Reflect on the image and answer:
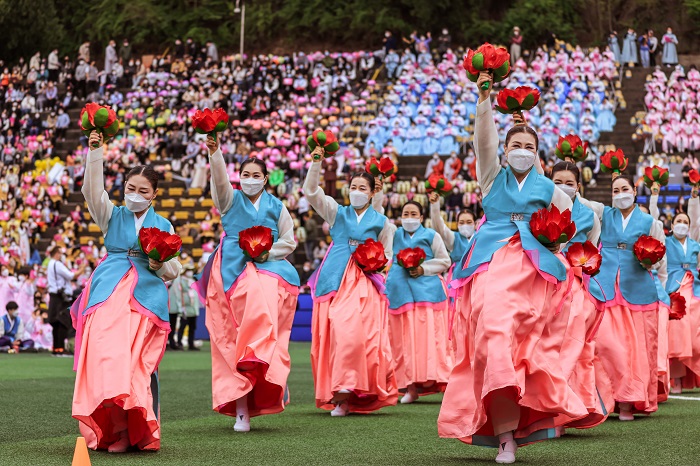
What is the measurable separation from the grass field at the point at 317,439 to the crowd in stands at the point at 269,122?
47.5 feet

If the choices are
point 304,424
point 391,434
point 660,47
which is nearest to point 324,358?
point 304,424

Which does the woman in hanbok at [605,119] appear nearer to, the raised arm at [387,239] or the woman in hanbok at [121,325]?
the raised arm at [387,239]

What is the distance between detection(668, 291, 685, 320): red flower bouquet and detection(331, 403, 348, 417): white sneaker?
364cm

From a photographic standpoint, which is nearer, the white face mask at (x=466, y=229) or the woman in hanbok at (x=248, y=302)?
the woman in hanbok at (x=248, y=302)

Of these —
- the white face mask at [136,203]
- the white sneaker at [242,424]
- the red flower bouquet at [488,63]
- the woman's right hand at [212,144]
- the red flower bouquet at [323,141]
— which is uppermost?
the red flower bouquet at [488,63]

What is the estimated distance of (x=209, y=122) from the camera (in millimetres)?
8172

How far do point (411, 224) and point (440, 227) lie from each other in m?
0.34

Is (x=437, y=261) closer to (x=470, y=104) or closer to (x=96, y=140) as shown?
(x=96, y=140)

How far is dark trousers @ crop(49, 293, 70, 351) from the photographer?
19531mm

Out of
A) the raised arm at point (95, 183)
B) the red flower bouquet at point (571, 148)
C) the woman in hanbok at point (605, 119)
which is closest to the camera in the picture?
the raised arm at point (95, 183)

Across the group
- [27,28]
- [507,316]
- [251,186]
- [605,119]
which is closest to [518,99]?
[507,316]

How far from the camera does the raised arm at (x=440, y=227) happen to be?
11.4 m

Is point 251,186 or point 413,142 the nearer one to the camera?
point 251,186

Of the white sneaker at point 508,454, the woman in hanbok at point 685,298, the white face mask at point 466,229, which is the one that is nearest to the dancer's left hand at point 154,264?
the white sneaker at point 508,454
